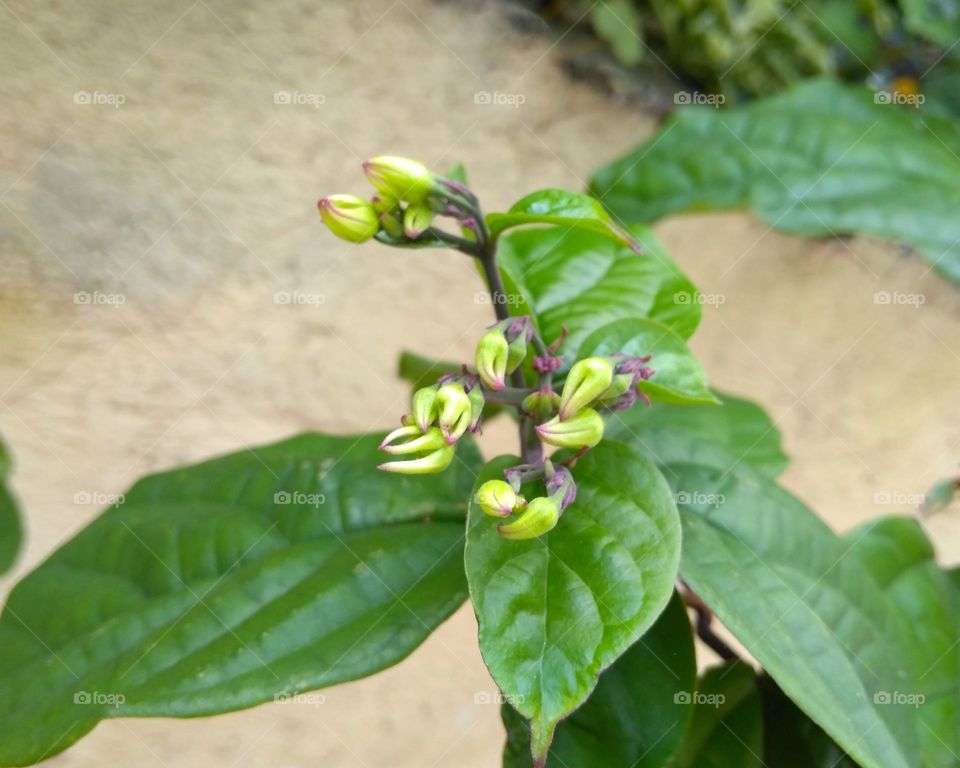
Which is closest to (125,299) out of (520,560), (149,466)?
(149,466)

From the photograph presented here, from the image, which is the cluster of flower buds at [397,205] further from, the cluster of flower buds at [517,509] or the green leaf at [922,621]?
the green leaf at [922,621]

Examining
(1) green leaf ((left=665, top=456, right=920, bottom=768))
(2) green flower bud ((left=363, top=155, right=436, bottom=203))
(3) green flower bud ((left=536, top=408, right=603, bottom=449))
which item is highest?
(2) green flower bud ((left=363, top=155, right=436, bottom=203))

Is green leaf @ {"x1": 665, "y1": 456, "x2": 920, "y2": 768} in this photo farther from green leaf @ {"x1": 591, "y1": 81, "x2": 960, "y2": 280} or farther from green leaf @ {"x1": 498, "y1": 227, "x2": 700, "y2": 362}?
green leaf @ {"x1": 591, "y1": 81, "x2": 960, "y2": 280}

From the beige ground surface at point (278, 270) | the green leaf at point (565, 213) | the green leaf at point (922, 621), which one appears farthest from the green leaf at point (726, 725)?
the beige ground surface at point (278, 270)

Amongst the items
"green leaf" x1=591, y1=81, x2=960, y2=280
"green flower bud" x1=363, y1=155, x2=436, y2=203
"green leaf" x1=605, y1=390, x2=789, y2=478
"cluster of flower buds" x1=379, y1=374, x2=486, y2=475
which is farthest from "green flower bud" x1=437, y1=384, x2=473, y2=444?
"green leaf" x1=591, y1=81, x2=960, y2=280

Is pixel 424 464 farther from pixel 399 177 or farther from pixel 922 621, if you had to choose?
pixel 922 621

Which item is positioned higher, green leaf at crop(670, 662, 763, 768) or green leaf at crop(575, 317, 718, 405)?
green leaf at crop(575, 317, 718, 405)
